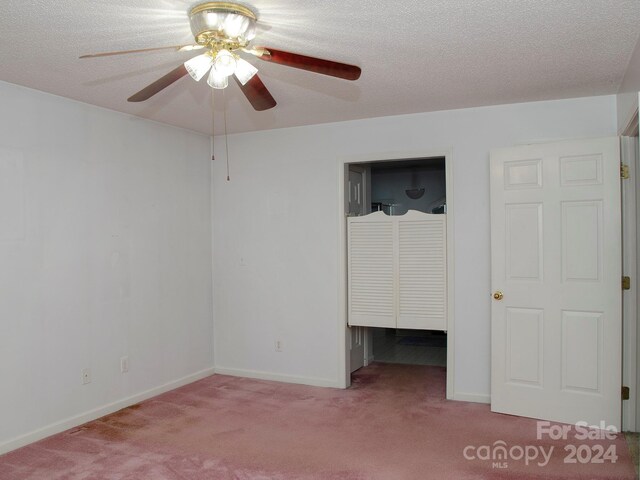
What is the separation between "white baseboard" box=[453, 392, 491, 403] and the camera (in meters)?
4.42

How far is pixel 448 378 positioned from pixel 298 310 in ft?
5.12

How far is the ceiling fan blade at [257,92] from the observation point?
102 inches

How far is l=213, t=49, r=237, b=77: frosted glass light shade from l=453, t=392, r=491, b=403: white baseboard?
338 cm

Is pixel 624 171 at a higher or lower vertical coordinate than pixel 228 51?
lower

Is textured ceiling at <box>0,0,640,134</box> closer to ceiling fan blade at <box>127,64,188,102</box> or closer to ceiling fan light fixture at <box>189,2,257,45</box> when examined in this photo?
ceiling fan light fixture at <box>189,2,257,45</box>

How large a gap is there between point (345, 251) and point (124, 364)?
2205mm

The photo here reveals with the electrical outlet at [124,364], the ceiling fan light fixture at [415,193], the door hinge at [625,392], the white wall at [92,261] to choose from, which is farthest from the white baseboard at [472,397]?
the ceiling fan light fixture at [415,193]

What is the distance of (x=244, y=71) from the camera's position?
95.9 inches

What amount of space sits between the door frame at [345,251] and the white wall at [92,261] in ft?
4.88

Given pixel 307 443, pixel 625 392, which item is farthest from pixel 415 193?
pixel 307 443

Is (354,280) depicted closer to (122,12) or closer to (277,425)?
(277,425)

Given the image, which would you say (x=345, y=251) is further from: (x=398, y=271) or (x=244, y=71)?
(x=244, y=71)

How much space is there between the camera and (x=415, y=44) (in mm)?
2963

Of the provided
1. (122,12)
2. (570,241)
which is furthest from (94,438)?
(570,241)
